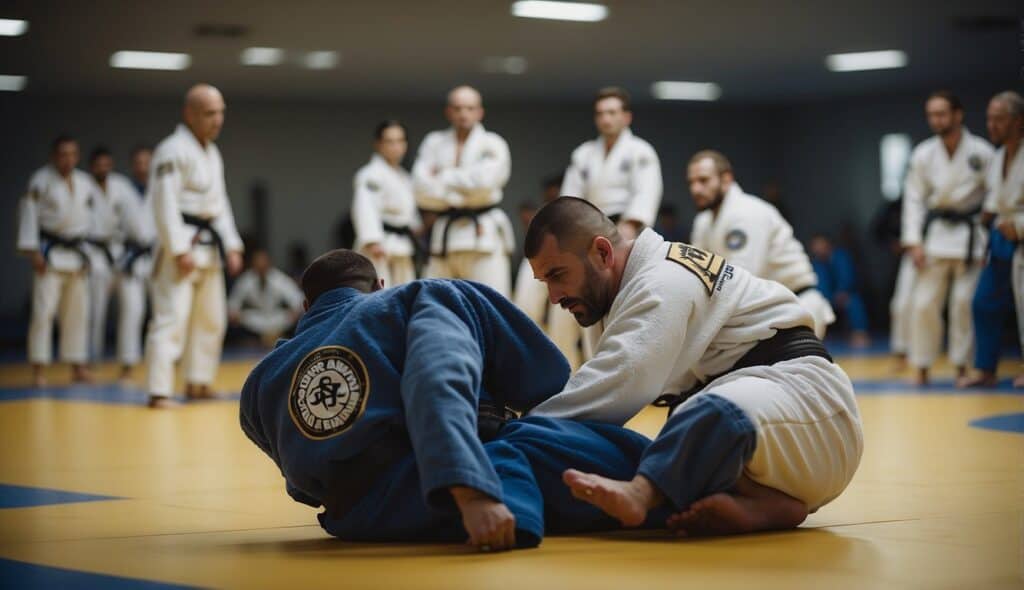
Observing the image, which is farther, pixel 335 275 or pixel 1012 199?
pixel 1012 199

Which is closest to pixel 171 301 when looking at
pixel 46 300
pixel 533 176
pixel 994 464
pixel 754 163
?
pixel 46 300

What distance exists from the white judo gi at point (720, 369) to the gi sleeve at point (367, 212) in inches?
218

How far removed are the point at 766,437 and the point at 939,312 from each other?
6.08 meters

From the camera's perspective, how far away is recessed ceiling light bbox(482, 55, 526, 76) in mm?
14672

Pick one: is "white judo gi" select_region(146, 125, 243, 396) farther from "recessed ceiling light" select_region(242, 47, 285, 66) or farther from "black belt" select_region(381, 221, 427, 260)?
"recessed ceiling light" select_region(242, 47, 285, 66)

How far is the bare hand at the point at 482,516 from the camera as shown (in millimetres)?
2488

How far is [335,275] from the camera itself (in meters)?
2.94

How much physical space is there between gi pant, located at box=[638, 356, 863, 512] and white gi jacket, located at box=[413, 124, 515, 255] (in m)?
5.26

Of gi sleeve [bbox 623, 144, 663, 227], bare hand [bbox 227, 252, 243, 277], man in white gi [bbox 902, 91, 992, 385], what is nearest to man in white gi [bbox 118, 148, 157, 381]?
bare hand [bbox 227, 252, 243, 277]

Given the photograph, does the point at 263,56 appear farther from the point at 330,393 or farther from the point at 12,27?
the point at 330,393

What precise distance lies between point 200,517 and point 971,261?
611cm

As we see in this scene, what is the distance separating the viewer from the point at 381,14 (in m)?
11.8

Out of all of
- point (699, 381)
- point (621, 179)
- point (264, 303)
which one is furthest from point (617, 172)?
point (264, 303)

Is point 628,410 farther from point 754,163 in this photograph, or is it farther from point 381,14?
A: point 754,163
